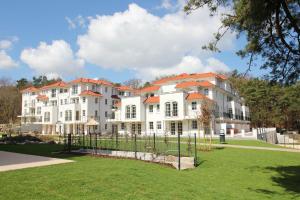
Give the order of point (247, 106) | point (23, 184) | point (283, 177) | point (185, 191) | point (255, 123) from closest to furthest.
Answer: point (23, 184) < point (185, 191) < point (283, 177) < point (247, 106) < point (255, 123)

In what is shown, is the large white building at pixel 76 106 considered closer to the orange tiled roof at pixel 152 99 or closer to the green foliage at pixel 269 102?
the orange tiled roof at pixel 152 99

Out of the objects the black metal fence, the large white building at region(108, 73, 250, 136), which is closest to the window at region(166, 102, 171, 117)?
the large white building at region(108, 73, 250, 136)

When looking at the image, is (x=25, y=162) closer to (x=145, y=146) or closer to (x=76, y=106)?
(x=145, y=146)

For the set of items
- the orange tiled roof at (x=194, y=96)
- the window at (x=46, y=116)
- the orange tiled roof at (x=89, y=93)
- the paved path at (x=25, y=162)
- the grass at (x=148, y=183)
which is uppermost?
the orange tiled roof at (x=89, y=93)

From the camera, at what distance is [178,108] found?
45594 mm

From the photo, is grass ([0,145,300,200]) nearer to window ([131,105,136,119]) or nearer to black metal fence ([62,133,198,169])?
black metal fence ([62,133,198,169])

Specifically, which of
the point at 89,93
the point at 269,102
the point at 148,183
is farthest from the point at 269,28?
the point at 269,102

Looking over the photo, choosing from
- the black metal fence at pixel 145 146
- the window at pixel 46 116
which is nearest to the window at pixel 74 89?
the window at pixel 46 116

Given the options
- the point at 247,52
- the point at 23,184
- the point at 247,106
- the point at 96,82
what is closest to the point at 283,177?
the point at 247,52

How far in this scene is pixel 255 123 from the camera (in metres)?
75.1

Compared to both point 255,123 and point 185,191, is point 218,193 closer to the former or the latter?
point 185,191

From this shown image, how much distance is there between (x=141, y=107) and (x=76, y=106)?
56.7ft

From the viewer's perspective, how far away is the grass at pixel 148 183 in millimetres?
8164

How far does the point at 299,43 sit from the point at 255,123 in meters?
68.1
